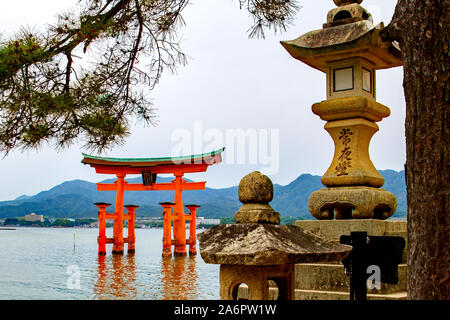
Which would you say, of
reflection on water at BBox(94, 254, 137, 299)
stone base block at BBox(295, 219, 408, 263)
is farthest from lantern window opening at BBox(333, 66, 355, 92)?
reflection on water at BBox(94, 254, 137, 299)

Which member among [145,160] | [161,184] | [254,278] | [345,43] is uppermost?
[145,160]

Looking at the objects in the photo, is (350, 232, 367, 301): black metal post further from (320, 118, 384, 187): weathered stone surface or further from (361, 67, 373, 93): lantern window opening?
(361, 67, 373, 93): lantern window opening

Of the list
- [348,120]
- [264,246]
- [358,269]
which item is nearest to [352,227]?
[348,120]

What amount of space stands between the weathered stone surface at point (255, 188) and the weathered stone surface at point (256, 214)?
31 mm

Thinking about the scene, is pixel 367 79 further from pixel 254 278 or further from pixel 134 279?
pixel 134 279

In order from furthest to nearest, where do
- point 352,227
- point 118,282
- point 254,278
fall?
point 118,282 < point 352,227 < point 254,278

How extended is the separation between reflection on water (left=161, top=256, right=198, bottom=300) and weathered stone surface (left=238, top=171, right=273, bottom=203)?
10190 millimetres

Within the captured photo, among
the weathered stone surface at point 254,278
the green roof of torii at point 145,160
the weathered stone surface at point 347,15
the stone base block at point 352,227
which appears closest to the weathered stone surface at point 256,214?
the weathered stone surface at point 254,278

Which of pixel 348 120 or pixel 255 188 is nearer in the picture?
pixel 255 188

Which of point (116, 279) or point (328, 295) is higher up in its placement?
point (328, 295)

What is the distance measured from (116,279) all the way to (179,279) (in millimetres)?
2324

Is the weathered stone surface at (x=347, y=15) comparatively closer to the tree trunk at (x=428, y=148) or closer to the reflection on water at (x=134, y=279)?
the tree trunk at (x=428, y=148)

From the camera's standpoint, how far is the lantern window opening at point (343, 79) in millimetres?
5516

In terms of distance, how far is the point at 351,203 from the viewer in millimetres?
5121
